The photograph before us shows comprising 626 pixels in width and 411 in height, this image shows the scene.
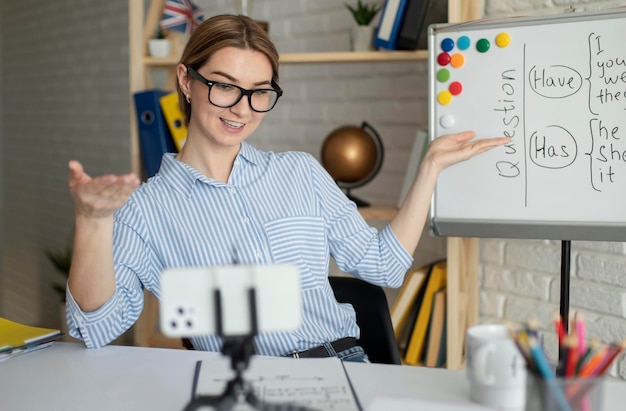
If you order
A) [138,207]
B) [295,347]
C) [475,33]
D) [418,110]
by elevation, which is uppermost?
[475,33]

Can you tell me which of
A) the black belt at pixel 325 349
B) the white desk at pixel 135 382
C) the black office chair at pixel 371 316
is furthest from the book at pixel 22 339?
the black office chair at pixel 371 316

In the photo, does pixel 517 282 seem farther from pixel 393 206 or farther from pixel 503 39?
pixel 503 39

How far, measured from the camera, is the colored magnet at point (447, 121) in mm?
1866

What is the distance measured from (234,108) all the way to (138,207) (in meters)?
0.28

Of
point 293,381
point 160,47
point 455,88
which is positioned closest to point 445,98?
point 455,88

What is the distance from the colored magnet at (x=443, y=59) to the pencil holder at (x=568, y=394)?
119 centimetres

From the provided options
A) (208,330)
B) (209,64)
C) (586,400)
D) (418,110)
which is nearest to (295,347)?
(209,64)

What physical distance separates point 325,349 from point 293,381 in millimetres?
431

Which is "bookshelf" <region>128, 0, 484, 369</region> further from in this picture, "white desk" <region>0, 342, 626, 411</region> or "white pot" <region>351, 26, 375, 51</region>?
"white desk" <region>0, 342, 626, 411</region>

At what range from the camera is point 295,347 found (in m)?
1.55

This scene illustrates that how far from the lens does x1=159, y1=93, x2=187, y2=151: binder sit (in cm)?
248

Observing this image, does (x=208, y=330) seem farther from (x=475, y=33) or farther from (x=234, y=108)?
(x=475, y=33)

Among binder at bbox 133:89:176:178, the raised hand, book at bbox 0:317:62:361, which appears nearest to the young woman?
book at bbox 0:317:62:361

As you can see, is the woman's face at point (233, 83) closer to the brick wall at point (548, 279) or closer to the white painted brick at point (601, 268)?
the brick wall at point (548, 279)
